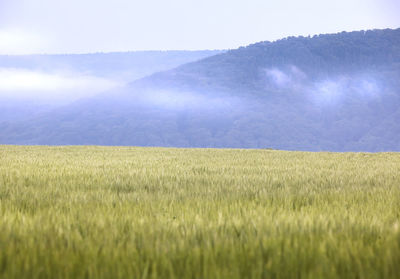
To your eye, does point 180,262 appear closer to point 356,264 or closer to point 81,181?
point 356,264

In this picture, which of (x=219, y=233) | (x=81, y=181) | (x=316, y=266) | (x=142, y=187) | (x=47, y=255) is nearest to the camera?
(x=316, y=266)

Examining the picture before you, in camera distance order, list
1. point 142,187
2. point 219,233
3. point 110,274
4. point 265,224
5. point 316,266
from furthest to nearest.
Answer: point 142,187 → point 265,224 → point 219,233 → point 316,266 → point 110,274

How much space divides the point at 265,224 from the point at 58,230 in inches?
54.8

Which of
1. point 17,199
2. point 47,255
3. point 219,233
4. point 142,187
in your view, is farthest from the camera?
point 142,187

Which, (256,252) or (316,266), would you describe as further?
(256,252)

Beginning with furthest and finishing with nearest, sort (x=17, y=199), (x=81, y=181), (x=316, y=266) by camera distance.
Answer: (x=81, y=181), (x=17, y=199), (x=316, y=266)

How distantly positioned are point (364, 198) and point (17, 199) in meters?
4.18

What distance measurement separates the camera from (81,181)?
6.81 m

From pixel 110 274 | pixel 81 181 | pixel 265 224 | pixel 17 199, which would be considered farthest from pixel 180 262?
pixel 81 181

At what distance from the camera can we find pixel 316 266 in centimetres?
196

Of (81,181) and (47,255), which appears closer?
(47,255)

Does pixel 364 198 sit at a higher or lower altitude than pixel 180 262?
lower

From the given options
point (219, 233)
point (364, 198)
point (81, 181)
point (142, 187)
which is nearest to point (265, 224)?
point (219, 233)

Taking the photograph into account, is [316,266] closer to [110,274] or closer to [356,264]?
[356,264]
